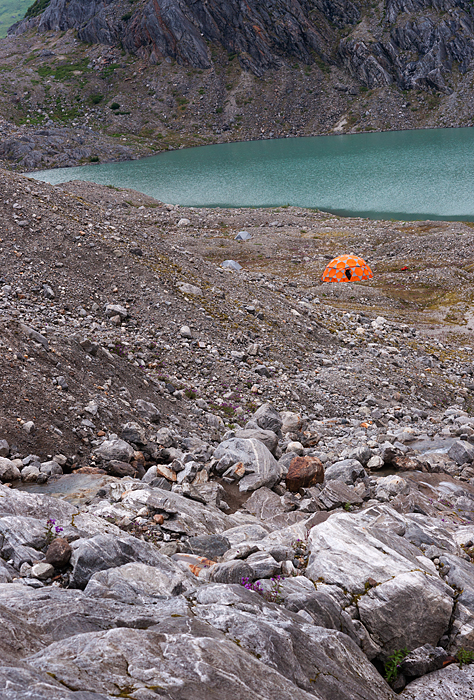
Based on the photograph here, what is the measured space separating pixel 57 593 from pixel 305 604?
3.97 m

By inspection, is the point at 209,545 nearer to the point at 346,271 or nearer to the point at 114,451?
the point at 114,451

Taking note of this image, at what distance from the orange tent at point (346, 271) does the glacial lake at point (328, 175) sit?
3022cm

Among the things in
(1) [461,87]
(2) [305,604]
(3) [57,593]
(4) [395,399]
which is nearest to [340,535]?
(2) [305,604]

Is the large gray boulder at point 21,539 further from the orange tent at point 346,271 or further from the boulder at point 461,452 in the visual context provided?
the orange tent at point 346,271

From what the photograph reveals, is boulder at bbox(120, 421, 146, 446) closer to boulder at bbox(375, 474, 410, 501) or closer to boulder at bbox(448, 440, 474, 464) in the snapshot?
boulder at bbox(375, 474, 410, 501)

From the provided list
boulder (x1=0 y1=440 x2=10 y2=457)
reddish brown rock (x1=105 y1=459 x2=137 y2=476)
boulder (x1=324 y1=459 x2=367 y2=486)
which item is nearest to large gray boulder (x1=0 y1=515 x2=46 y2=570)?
boulder (x1=0 y1=440 x2=10 y2=457)

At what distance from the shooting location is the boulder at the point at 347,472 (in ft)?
48.4

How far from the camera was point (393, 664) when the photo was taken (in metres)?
8.46

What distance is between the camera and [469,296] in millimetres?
41469

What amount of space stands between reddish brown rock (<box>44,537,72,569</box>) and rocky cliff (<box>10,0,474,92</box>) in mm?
199410

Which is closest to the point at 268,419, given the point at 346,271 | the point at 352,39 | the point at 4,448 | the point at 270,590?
the point at 4,448

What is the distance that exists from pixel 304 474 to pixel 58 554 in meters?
8.08

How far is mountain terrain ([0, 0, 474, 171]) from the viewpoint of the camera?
165500 millimetres

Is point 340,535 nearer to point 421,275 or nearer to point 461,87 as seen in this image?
point 421,275
